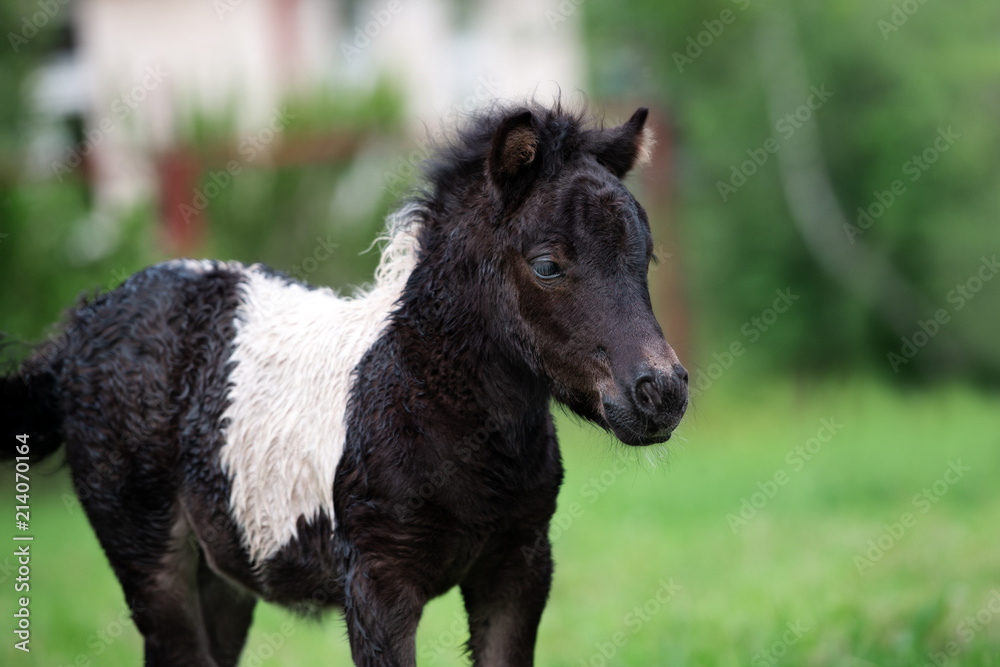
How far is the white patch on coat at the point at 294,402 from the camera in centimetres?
358

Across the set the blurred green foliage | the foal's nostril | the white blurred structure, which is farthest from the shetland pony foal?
the blurred green foliage

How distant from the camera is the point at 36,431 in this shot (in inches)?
176

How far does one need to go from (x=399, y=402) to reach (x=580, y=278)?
0.75m

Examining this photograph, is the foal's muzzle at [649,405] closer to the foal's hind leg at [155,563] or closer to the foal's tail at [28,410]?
the foal's hind leg at [155,563]

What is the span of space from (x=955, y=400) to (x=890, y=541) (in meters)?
5.17

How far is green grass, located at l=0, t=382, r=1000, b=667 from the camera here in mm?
5160

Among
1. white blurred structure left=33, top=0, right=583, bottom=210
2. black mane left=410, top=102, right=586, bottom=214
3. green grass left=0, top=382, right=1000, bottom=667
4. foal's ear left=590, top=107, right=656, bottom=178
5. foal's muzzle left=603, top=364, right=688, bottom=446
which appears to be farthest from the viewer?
white blurred structure left=33, top=0, right=583, bottom=210

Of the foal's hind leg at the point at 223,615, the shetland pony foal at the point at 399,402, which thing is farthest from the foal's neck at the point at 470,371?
the foal's hind leg at the point at 223,615

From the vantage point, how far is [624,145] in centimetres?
352

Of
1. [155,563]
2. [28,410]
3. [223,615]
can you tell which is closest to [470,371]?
[155,563]

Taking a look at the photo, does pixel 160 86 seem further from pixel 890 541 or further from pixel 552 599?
pixel 890 541

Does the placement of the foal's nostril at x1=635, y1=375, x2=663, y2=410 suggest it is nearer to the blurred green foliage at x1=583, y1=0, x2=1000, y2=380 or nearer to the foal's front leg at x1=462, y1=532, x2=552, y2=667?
the foal's front leg at x1=462, y1=532, x2=552, y2=667

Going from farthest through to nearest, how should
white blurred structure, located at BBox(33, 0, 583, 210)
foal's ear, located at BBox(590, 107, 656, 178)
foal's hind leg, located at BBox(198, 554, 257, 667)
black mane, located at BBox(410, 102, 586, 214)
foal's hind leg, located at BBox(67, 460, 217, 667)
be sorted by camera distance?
white blurred structure, located at BBox(33, 0, 583, 210) → foal's hind leg, located at BBox(198, 554, 257, 667) → foal's hind leg, located at BBox(67, 460, 217, 667) → foal's ear, located at BBox(590, 107, 656, 178) → black mane, located at BBox(410, 102, 586, 214)

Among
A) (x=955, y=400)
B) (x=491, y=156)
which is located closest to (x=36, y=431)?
(x=491, y=156)
